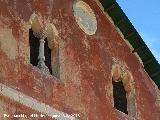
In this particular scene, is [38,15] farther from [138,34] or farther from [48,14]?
[138,34]

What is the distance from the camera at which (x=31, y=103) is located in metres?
12.3

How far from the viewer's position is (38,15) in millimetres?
13852

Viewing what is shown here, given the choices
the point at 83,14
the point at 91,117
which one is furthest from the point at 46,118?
the point at 83,14

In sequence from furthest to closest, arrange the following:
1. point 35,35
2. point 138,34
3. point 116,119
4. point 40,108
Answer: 1. point 138,34
2. point 116,119
3. point 35,35
4. point 40,108

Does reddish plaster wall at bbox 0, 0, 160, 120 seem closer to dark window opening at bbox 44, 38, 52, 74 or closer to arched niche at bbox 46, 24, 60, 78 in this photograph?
arched niche at bbox 46, 24, 60, 78

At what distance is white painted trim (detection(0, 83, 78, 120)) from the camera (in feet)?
39.1

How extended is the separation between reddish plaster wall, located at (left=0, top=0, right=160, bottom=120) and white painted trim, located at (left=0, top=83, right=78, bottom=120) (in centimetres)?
11

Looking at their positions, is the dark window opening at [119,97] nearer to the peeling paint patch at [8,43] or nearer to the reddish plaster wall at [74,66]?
the reddish plaster wall at [74,66]

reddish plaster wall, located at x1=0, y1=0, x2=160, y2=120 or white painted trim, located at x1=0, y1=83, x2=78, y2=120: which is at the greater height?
reddish plaster wall, located at x1=0, y1=0, x2=160, y2=120

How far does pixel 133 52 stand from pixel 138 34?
528 mm

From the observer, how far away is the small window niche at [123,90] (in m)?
15.7

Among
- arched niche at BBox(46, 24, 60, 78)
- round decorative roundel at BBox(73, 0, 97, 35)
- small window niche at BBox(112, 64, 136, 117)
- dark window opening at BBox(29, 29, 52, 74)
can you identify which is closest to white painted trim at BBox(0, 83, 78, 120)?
dark window opening at BBox(29, 29, 52, 74)

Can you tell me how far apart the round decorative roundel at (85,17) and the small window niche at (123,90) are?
3.78 ft

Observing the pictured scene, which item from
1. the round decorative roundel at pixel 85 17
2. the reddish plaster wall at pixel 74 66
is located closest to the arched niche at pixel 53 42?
the reddish plaster wall at pixel 74 66
